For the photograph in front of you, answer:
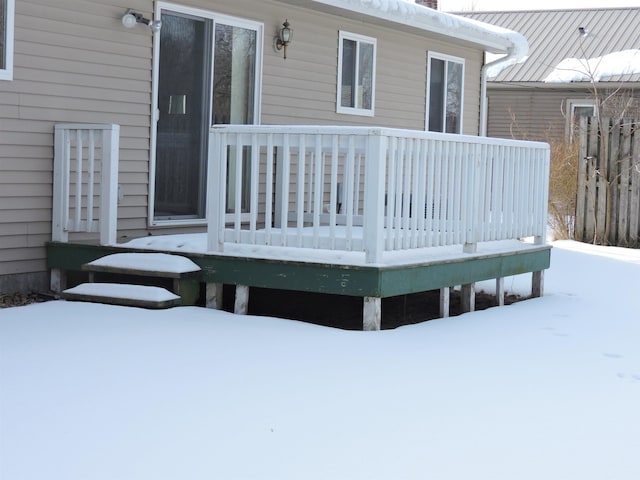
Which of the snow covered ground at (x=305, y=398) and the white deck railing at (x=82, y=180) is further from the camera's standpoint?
the white deck railing at (x=82, y=180)

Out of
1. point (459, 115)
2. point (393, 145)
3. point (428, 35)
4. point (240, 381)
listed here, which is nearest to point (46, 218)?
point (393, 145)

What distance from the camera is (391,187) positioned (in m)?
6.62

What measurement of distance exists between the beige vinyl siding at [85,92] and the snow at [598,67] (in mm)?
11955

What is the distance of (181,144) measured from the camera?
28.5 feet

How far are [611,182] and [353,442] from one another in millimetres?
9550

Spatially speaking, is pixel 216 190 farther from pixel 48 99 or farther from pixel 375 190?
pixel 48 99

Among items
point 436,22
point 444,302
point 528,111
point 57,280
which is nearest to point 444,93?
point 436,22

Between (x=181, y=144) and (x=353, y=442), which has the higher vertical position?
(x=181, y=144)

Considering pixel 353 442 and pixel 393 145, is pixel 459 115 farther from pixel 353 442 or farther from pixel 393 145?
pixel 353 442

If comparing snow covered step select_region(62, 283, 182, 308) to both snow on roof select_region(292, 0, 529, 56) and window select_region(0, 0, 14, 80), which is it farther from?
snow on roof select_region(292, 0, 529, 56)

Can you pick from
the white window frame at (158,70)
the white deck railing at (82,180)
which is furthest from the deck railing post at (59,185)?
the white window frame at (158,70)

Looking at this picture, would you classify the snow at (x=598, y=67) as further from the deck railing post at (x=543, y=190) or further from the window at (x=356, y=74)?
the deck railing post at (x=543, y=190)

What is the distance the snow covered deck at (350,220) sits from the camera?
6547mm

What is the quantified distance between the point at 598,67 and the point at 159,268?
16391 mm
